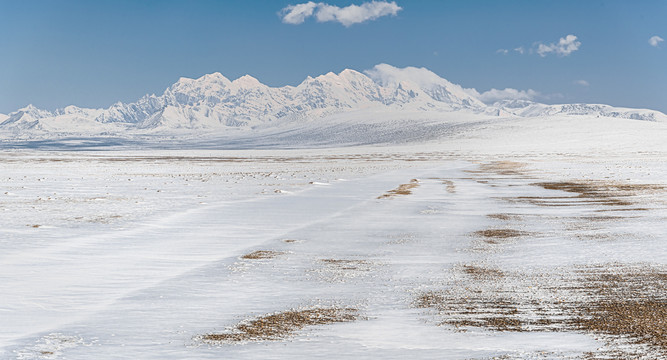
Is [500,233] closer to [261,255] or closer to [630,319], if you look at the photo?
[261,255]

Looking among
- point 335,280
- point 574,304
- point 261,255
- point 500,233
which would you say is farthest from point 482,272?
point 500,233

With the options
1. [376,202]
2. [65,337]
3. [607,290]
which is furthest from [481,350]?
[376,202]

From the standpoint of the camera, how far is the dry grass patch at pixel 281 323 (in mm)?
7734

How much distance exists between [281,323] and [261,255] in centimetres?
545

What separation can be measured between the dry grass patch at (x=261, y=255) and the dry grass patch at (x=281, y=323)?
449 centimetres

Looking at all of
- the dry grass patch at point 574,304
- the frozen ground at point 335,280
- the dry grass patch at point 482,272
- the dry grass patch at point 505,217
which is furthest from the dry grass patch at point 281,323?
the dry grass patch at point 505,217

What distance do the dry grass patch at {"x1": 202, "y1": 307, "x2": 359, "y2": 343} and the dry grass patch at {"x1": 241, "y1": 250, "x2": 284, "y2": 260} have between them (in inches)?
177

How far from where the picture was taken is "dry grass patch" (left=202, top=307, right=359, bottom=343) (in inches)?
305

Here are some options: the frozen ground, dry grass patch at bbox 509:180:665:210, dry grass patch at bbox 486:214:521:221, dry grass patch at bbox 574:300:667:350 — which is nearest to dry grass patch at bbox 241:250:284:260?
the frozen ground

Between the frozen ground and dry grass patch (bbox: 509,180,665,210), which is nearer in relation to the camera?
the frozen ground

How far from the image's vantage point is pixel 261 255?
1376 centimetres

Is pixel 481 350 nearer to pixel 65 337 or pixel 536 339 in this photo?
pixel 536 339

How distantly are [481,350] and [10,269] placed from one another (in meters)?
8.60

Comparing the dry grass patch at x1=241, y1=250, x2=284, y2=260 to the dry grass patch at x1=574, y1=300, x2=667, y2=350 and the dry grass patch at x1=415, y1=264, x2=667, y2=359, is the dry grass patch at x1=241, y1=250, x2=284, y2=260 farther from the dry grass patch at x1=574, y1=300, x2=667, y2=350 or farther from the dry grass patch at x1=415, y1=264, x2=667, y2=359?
the dry grass patch at x1=574, y1=300, x2=667, y2=350
